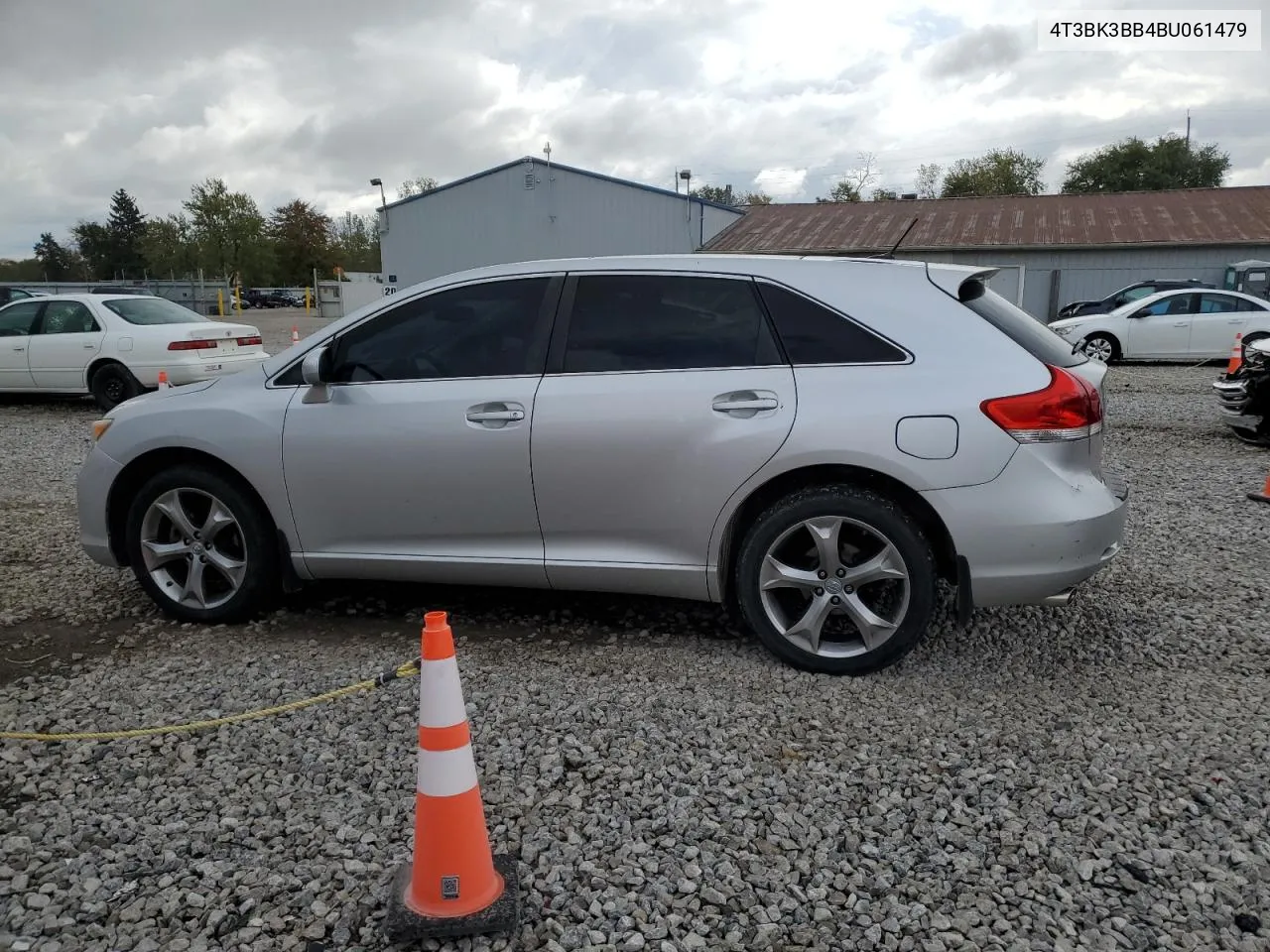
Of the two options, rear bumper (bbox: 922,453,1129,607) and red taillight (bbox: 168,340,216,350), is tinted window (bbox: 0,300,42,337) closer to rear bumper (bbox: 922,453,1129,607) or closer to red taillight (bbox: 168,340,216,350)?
red taillight (bbox: 168,340,216,350)

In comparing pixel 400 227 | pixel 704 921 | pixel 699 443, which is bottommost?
pixel 704 921

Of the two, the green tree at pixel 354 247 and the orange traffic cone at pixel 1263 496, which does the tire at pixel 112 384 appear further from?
the green tree at pixel 354 247

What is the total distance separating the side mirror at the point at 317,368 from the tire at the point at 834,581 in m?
1.96

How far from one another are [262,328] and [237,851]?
35.9 meters

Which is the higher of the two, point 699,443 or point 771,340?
point 771,340

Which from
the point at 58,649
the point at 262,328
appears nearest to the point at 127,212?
the point at 262,328

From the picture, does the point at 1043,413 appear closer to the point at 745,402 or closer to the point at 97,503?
the point at 745,402

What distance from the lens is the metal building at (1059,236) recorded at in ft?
86.7

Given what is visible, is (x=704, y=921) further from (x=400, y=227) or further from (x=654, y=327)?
(x=400, y=227)

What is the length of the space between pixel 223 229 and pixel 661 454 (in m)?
69.9

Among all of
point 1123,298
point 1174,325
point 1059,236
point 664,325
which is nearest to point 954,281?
point 664,325

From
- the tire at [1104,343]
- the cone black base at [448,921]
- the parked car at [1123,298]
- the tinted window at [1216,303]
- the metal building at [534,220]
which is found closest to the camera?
the cone black base at [448,921]

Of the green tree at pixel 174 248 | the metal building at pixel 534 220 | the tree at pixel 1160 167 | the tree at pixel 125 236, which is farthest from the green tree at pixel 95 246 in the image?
the tree at pixel 1160 167

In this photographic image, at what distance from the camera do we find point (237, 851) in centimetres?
265
